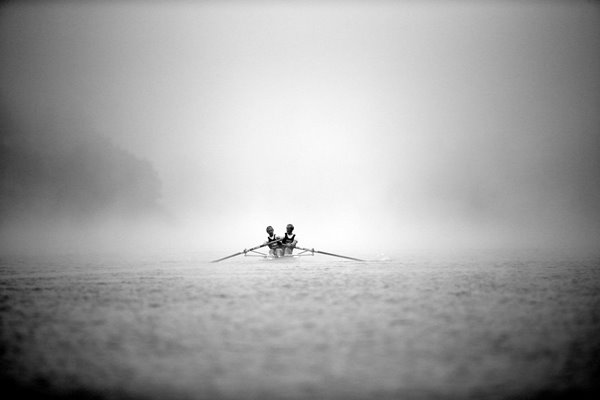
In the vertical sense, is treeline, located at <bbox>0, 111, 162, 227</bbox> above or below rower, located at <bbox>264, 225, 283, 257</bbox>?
above

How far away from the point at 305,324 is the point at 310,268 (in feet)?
48.6

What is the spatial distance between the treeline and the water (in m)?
126

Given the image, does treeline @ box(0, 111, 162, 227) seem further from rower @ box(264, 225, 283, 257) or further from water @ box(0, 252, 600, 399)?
water @ box(0, 252, 600, 399)

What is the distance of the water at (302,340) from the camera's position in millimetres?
7555

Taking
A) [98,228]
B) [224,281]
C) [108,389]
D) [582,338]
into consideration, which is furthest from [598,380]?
[98,228]

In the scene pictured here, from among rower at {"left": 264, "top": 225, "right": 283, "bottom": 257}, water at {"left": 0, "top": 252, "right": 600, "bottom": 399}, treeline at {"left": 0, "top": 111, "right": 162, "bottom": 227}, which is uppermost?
treeline at {"left": 0, "top": 111, "right": 162, "bottom": 227}

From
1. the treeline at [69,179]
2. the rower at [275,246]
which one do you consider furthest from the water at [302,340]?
Result: the treeline at [69,179]

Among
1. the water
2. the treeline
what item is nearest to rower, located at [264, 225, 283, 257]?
the water

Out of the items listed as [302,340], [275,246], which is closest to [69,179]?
[275,246]

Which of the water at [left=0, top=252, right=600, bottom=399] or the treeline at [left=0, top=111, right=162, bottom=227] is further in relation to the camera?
the treeline at [left=0, top=111, right=162, bottom=227]

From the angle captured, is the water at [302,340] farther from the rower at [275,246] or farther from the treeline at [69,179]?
the treeline at [69,179]

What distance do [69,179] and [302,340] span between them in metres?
163

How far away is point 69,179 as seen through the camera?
147m

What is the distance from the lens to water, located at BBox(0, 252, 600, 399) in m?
7.55
